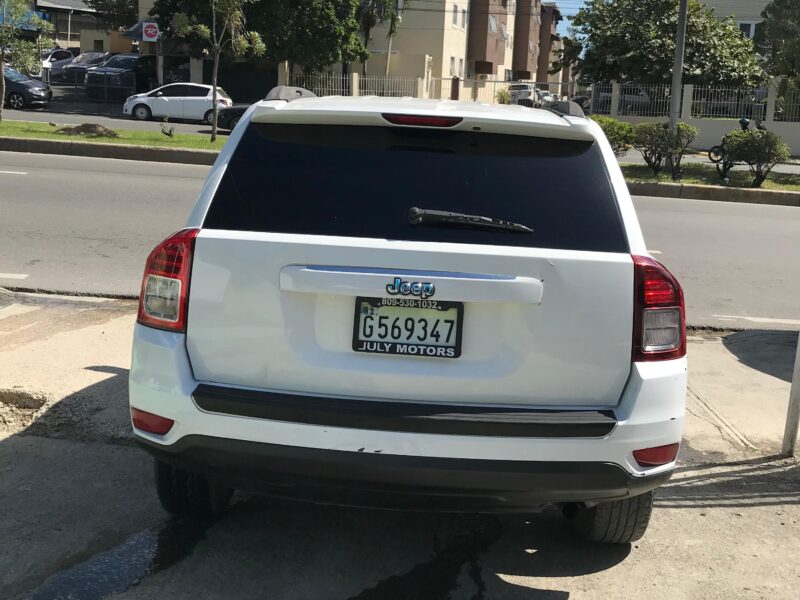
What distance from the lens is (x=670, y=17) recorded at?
34500 millimetres

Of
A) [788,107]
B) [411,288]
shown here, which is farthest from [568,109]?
[788,107]

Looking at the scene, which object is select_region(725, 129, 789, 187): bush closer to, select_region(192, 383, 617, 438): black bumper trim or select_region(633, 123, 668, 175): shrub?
select_region(633, 123, 668, 175): shrub

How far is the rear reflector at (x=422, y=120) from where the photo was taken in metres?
3.28

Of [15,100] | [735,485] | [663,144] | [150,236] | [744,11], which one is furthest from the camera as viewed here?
[744,11]

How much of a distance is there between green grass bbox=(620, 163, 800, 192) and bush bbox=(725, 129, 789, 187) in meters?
0.36

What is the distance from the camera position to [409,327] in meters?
3.02

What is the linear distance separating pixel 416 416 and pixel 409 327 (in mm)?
301

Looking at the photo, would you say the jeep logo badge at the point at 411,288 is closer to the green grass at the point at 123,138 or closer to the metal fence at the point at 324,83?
the green grass at the point at 123,138

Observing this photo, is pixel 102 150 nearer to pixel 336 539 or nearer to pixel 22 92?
pixel 336 539

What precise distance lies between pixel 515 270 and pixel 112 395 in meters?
3.10

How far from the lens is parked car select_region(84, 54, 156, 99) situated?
1400 inches

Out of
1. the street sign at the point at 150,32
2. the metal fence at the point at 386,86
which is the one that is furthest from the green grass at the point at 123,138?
the metal fence at the point at 386,86

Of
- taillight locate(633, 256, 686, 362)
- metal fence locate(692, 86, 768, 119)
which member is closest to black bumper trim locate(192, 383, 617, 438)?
taillight locate(633, 256, 686, 362)

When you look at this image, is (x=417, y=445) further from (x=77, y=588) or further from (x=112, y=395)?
(x=112, y=395)
